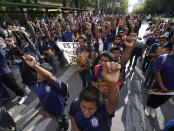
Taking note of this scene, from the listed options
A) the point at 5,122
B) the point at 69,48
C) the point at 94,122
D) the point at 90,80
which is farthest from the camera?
the point at 69,48

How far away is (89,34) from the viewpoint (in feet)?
9.66

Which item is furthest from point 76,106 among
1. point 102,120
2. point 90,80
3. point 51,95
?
point 90,80

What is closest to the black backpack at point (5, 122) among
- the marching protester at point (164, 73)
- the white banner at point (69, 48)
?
the marching protester at point (164, 73)

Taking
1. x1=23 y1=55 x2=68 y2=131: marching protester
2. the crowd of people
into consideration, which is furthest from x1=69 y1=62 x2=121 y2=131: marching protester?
x1=23 y1=55 x2=68 y2=131: marching protester

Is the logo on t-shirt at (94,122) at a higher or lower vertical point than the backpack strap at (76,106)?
lower

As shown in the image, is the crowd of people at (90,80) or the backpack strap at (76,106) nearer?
the crowd of people at (90,80)

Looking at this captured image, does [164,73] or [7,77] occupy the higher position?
[164,73]

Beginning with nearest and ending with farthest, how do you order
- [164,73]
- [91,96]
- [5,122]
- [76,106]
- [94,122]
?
[91,96], [94,122], [76,106], [5,122], [164,73]

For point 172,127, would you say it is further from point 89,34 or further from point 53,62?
point 53,62

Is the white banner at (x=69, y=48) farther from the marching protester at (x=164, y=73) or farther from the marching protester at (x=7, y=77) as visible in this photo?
the marching protester at (x=164, y=73)

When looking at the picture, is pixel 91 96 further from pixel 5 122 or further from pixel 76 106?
pixel 5 122

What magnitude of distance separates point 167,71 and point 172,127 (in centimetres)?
137

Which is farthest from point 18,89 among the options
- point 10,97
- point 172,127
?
point 172,127

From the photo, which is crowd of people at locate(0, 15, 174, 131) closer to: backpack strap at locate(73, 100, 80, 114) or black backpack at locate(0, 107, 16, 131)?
backpack strap at locate(73, 100, 80, 114)
